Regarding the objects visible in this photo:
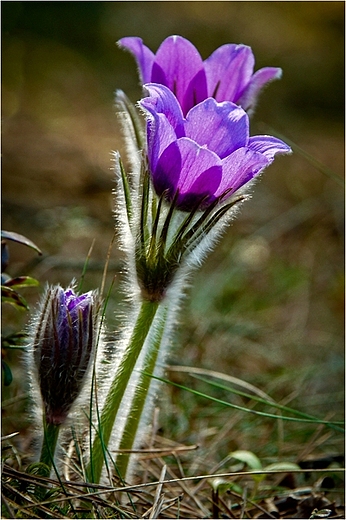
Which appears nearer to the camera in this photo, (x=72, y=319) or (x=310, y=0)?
(x=72, y=319)

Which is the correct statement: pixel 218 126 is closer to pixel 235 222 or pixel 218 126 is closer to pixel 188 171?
pixel 188 171

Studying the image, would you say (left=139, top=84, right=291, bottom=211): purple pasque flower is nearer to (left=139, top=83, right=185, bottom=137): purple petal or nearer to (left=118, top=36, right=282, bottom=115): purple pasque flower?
(left=139, top=83, right=185, bottom=137): purple petal

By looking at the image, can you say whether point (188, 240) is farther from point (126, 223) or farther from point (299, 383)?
point (299, 383)

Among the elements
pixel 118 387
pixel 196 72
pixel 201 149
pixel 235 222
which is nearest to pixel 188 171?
pixel 201 149

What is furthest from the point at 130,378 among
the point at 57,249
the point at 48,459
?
the point at 57,249

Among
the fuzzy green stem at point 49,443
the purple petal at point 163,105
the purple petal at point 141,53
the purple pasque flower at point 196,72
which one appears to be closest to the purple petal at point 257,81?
the purple pasque flower at point 196,72

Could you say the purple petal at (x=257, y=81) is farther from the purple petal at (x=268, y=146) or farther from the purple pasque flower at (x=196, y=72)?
the purple petal at (x=268, y=146)

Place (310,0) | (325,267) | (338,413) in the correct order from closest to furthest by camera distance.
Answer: (338,413), (325,267), (310,0)
